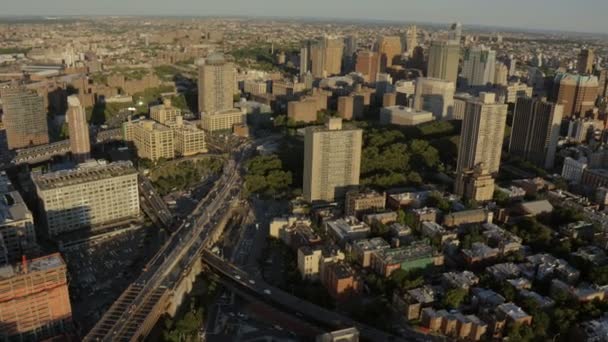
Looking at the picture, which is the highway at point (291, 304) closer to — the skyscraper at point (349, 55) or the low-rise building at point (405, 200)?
the low-rise building at point (405, 200)

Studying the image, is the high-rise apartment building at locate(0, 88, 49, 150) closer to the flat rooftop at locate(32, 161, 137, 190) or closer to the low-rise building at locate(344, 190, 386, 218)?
the flat rooftop at locate(32, 161, 137, 190)

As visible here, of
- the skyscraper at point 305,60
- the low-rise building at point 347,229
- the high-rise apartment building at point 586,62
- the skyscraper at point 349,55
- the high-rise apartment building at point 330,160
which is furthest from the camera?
the skyscraper at point 349,55

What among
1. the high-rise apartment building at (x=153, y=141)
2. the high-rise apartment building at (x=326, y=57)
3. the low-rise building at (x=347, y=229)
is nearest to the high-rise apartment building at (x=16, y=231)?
the high-rise apartment building at (x=153, y=141)

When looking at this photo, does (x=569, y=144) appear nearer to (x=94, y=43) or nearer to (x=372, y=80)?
(x=372, y=80)

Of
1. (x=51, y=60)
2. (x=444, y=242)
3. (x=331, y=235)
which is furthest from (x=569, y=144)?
(x=51, y=60)

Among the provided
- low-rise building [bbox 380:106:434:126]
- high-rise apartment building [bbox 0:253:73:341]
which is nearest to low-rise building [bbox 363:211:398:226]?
high-rise apartment building [bbox 0:253:73:341]

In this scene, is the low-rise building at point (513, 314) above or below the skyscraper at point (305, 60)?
below

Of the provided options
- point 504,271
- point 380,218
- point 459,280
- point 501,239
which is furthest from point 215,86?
point 504,271
